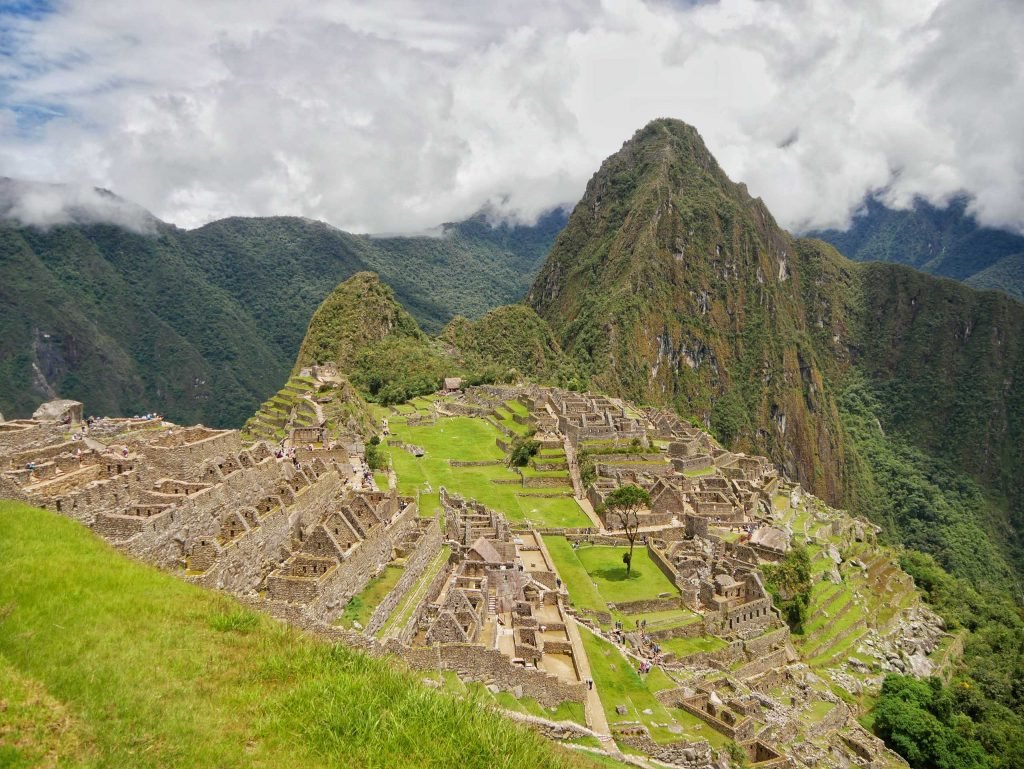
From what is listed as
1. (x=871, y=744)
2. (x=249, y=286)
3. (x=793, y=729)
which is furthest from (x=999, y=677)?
(x=249, y=286)

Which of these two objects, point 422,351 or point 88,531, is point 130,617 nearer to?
point 88,531

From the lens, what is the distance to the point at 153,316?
316 ft

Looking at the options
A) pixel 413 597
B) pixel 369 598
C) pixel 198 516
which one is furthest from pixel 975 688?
pixel 198 516

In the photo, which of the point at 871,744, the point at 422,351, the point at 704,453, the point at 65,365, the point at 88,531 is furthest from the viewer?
the point at 422,351

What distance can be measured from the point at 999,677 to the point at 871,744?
17.3 m

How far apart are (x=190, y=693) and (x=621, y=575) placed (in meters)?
25.0

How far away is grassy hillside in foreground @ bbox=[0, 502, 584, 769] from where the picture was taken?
25.2 ft

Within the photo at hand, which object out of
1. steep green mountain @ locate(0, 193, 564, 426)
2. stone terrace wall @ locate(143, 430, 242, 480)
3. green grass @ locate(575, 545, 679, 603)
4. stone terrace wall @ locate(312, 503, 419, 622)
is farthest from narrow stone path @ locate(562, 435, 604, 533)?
steep green mountain @ locate(0, 193, 564, 426)

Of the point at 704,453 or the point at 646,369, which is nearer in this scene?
the point at 704,453

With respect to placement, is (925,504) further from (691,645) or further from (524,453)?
(691,645)

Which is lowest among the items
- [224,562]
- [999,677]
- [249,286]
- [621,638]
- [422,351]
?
[999,677]

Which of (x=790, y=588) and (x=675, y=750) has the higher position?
(x=790, y=588)

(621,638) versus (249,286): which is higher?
(249,286)

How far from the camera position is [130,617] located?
33.5ft
